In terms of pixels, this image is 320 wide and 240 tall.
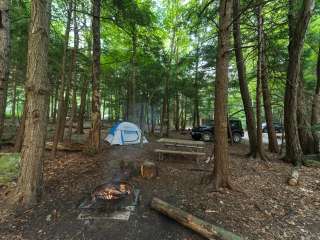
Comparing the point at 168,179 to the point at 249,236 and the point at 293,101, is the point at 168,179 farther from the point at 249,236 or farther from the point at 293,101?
the point at 293,101

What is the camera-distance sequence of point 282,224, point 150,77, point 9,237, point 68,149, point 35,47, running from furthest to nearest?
point 150,77, point 68,149, point 35,47, point 282,224, point 9,237

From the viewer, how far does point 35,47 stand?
Result: 12.1ft

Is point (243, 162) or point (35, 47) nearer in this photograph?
point (35, 47)

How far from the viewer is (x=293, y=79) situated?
713cm

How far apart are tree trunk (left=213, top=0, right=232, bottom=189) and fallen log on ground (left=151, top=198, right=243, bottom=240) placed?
1532 mm

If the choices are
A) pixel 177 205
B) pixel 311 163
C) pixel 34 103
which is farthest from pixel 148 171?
pixel 311 163

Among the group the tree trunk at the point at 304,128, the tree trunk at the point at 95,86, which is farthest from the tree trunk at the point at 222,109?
the tree trunk at the point at 304,128

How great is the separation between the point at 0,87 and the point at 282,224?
6300mm

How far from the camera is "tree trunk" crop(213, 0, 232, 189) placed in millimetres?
4551

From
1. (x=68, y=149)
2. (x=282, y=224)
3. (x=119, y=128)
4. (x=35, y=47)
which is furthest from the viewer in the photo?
(x=119, y=128)

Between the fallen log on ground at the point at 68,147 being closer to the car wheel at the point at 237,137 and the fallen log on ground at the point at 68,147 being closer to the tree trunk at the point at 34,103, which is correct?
the tree trunk at the point at 34,103

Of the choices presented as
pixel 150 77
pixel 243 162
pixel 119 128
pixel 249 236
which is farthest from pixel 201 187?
pixel 150 77

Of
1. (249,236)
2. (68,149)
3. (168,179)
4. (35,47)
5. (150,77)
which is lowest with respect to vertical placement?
(249,236)

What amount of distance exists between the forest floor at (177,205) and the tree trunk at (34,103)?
43 centimetres
